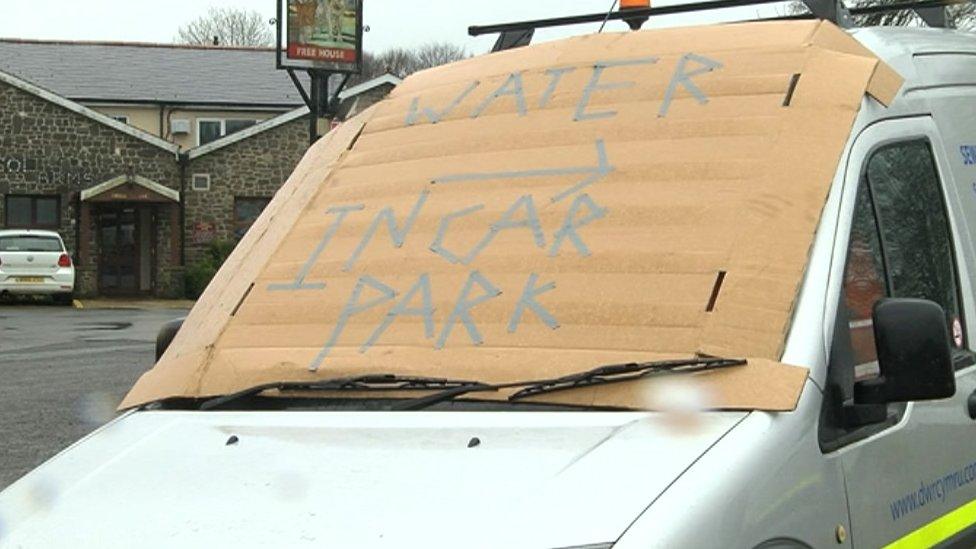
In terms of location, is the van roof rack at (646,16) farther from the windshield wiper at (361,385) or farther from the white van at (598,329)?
the windshield wiper at (361,385)

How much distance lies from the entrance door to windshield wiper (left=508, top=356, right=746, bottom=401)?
109ft

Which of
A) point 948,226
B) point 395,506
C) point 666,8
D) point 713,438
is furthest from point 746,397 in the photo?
point 666,8

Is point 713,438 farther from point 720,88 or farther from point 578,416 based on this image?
point 720,88

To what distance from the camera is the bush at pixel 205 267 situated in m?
33.1

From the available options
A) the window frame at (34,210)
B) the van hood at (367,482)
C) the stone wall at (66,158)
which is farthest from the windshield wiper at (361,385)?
the window frame at (34,210)

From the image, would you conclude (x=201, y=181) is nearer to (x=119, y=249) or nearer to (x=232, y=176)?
(x=232, y=176)

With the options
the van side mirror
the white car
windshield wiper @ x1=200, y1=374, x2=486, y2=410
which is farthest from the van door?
the white car

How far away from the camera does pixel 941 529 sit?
3283 mm

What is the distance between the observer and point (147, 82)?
41.7m

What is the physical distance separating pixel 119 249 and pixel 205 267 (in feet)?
9.84

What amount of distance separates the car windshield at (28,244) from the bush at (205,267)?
4133mm

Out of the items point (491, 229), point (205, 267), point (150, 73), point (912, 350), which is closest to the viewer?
point (912, 350)

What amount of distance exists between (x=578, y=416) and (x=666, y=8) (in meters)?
2.70

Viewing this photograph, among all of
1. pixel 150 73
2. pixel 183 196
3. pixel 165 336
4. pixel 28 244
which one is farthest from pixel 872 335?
pixel 150 73
